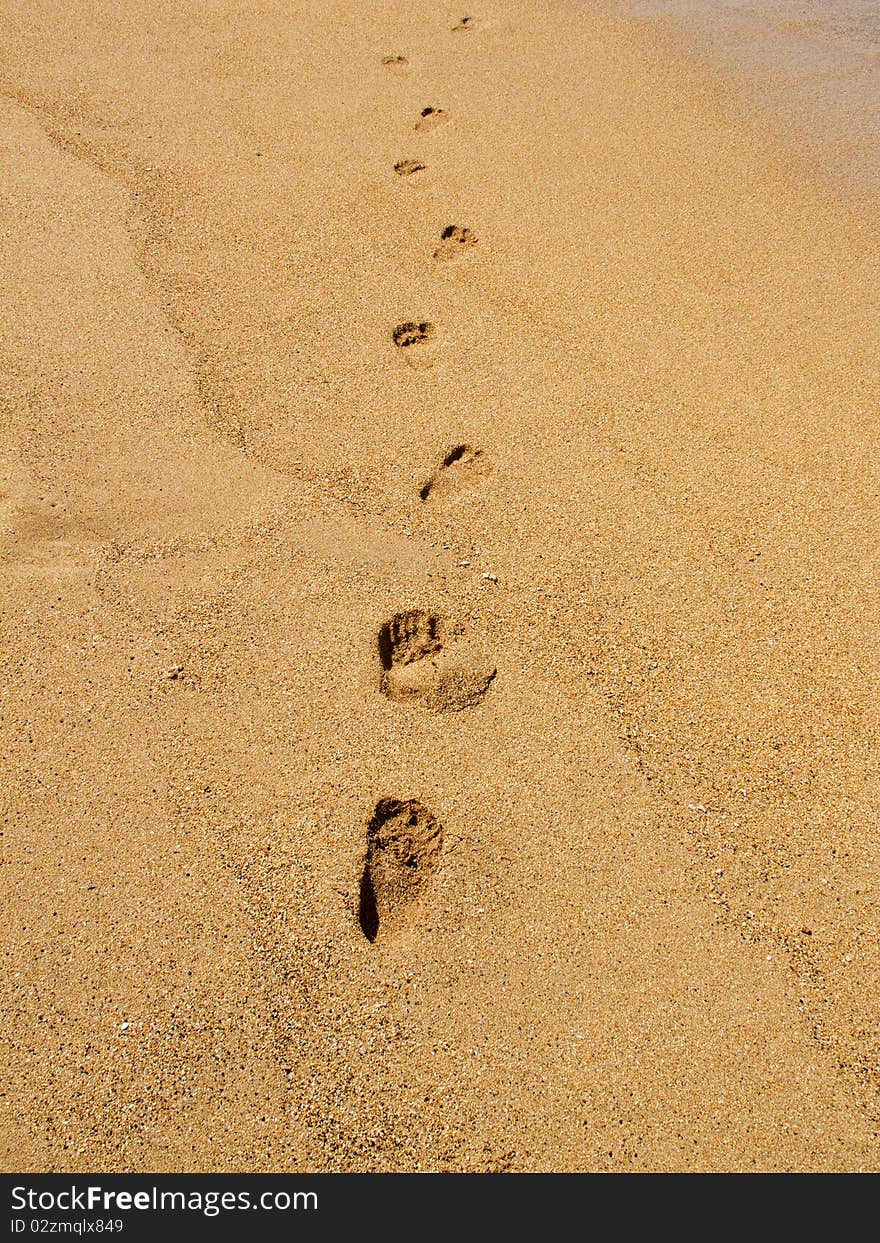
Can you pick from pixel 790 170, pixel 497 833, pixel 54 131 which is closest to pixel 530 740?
pixel 497 833

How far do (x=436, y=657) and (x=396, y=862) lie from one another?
0.47 metres

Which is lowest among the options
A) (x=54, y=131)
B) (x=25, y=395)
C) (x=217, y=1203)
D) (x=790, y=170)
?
(x=217, y=1203)

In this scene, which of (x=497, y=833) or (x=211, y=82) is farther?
(x=211, y=82)

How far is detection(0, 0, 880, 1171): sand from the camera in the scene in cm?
151

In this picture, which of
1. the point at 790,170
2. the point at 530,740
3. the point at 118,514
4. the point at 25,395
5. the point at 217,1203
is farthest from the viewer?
the point at 790,170

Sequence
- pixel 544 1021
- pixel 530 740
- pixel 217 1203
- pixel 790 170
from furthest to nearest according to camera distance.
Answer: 1. pixel 790 170
2. pixel 530 740
3. pixel 544 1021
4. pixel 217 1203

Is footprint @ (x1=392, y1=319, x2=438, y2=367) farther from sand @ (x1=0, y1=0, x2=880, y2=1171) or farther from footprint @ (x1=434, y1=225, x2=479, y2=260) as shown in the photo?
footprint @ (x1=434, y1=225, x2=479, y2=260)

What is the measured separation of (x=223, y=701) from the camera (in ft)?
6.30

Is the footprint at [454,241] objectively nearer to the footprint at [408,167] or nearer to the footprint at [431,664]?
the footprint at [408,167]

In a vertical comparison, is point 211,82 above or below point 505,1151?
above

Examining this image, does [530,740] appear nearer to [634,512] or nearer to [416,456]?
[634,512]

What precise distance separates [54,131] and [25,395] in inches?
63.4

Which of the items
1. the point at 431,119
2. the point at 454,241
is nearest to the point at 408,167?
the point at 431,119

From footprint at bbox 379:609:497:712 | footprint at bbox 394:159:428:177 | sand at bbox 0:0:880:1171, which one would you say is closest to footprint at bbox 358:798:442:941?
sand at bbox 0:0:880:1171
